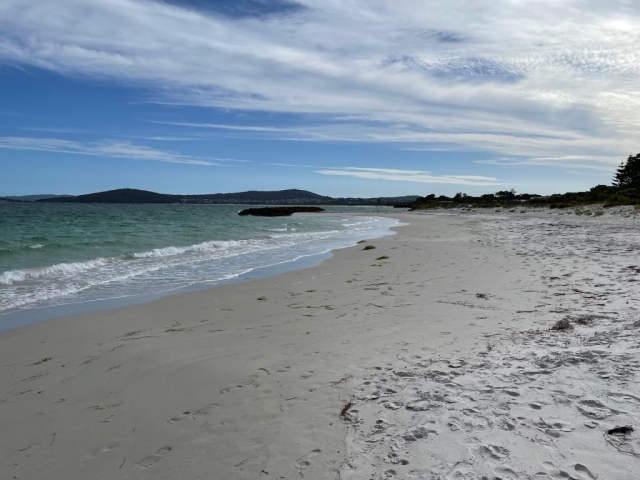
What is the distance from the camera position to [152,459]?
305 centimetres

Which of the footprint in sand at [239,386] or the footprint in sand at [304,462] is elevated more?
the footprint in sand at [304,462]

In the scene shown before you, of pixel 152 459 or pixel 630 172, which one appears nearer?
Answer: pixel 152 459

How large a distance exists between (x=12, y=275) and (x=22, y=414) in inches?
376

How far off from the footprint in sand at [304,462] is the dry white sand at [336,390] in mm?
14

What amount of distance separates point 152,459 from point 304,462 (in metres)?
1.07

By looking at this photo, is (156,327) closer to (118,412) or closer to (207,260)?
(118,412)

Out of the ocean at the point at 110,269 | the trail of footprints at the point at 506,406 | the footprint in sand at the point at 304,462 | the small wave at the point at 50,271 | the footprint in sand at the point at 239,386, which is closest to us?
the trail of footprints at the point at 506,406

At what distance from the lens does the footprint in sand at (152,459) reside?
297 centimetres

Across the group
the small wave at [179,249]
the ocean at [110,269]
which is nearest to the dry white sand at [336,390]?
the ocean at [110,269]

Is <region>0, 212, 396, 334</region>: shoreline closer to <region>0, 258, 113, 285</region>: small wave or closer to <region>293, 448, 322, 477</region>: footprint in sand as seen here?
<region>0, 258, 113, 285</region>: small wave

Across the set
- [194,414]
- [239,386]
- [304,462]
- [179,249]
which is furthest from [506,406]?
[179,249]

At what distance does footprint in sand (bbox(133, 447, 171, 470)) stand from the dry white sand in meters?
0.01

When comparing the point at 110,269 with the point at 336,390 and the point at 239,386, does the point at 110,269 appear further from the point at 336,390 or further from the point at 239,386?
the point at 336,390

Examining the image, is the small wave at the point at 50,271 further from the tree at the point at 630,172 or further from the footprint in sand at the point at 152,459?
the tree at the point at 630,172
